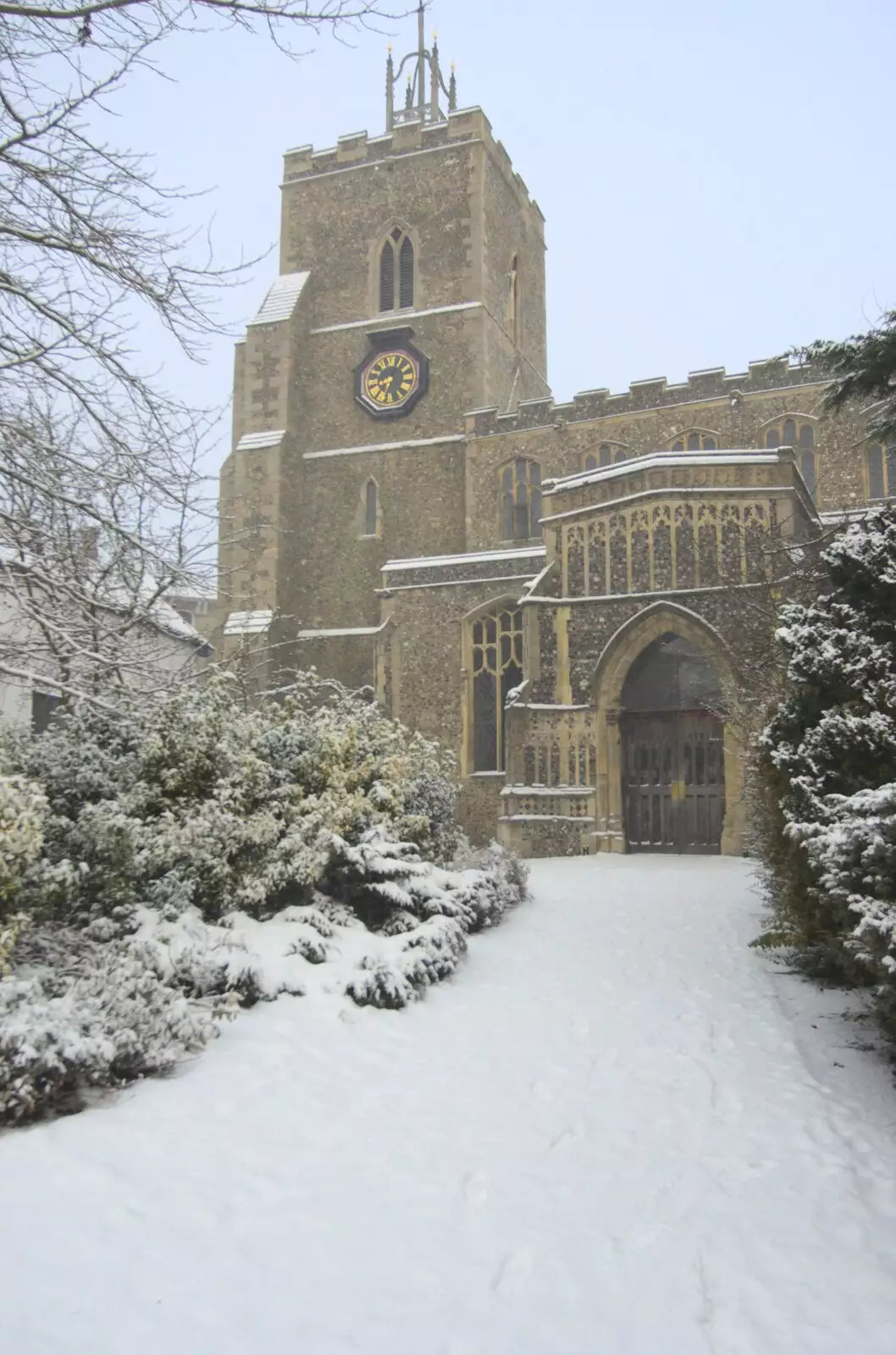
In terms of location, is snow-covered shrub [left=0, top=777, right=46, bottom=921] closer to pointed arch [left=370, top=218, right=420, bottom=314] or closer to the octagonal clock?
the octagonal clock

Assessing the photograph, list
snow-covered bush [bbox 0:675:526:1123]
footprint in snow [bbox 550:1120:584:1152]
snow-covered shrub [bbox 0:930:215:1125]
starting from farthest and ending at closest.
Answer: snow-covered bush [bbox 0:675:526:1123]
footprint in snow [bbox 550:1120:584:1152]
snow-covered shrub [bbox 0:930:215:1125]

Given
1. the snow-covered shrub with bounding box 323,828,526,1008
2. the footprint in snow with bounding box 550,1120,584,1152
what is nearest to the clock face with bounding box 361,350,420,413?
the snow-covered shrub with bounding box 323,828,526,1008

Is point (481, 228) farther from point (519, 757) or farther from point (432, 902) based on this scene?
point (432, 902)

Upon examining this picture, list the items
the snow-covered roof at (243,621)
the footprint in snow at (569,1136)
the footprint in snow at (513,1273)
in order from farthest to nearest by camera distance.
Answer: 1. the snow-covered roof at (243,621)
2. the footprint in snow at (569,1136)
3. the footprint in snow at (513,1273)

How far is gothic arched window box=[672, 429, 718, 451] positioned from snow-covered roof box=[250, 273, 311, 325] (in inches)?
444

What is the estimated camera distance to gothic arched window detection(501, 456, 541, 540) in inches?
966

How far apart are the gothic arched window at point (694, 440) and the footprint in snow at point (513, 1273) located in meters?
21.0

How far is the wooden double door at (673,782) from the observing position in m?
16.3

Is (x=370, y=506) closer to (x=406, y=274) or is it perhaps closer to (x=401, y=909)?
(x=406, y=274)

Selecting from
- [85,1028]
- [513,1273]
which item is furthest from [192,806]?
[513,1273]

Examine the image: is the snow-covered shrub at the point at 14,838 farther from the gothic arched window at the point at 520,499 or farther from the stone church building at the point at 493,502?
the gothic arched window at the point at 520,499

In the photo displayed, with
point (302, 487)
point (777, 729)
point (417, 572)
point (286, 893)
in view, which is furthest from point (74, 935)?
point (302, 487)

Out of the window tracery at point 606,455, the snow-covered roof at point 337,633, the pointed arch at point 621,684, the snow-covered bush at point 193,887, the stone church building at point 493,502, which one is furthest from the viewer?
the snow-covered roof at point 337,633

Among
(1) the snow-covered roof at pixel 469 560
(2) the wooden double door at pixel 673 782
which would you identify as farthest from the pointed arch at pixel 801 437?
(2) the wooden double door at pixel 673 782
